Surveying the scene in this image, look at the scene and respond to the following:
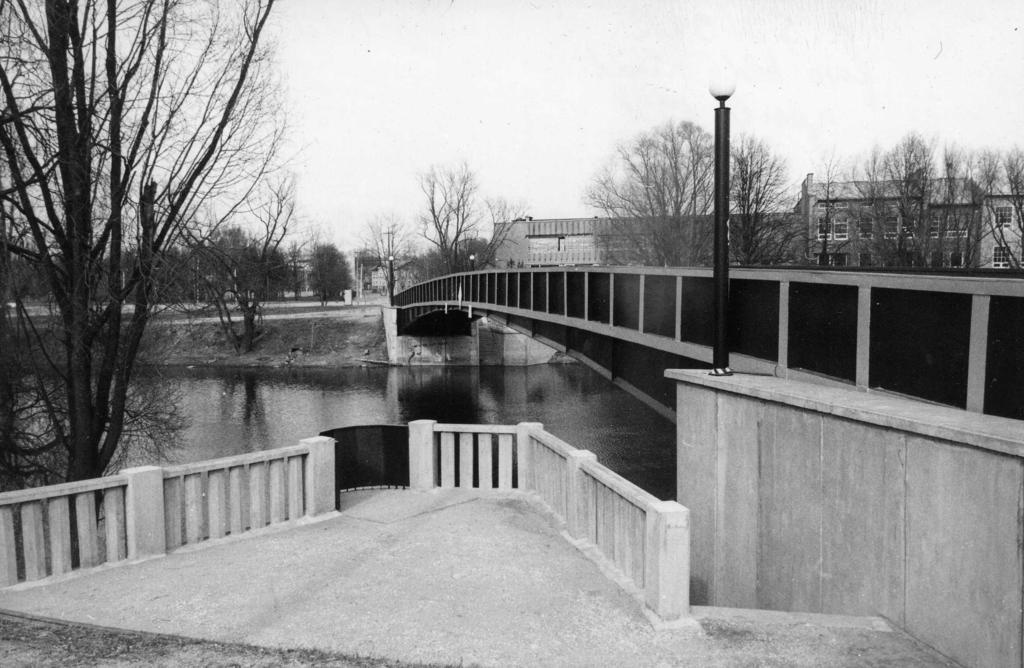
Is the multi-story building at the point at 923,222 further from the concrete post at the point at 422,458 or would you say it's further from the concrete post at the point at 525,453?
the concrete post at the point at 422,458

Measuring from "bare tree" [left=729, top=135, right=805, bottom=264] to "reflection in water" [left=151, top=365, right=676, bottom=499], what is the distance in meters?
10.5

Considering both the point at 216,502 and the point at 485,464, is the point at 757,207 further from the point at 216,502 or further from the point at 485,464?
the point at 216,502

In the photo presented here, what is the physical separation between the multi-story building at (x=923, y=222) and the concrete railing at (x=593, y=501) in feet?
109

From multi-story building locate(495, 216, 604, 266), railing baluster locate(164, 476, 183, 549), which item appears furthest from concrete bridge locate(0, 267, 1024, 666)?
multi-story building locate(495, 216, 604, 266)

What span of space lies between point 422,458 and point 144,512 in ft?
12.6

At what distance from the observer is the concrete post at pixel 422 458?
10562 millimetres

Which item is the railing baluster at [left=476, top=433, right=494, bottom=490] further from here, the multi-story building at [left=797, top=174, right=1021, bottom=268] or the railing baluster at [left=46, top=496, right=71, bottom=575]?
the multi-story building at [left=797, top=174, right=1021, bottom=268]

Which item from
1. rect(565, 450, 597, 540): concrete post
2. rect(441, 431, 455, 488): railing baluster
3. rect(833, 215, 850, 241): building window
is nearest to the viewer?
rect(565, 450, 597, 540): concrete post

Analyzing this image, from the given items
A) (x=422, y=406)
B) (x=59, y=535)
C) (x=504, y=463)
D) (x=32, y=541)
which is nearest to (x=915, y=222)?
(x=422, y=406)

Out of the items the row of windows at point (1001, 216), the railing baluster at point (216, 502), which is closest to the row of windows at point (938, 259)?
the row of windows at point (1001, 216)

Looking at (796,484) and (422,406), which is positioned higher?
(796,484)

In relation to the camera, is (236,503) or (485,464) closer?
(236,503)

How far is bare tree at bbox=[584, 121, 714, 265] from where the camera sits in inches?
1816

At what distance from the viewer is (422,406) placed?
131ft
